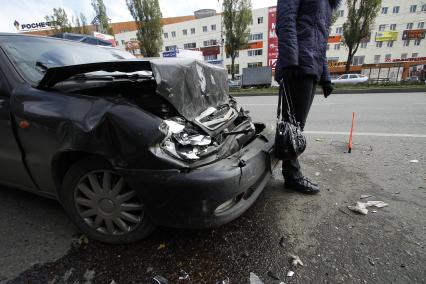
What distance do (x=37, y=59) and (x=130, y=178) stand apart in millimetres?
1586

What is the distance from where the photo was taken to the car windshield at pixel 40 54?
2.12 metres

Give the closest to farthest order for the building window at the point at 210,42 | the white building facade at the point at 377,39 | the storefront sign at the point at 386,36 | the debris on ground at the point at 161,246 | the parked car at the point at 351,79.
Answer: the debris on ground at the point at 161,246, the parked car at the point at 351,79, the white building facade at the point at 377,39, the storefront sign at the point at 386,36, the building window at the point at 210,42

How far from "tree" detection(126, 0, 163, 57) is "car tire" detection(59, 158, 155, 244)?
29.4m

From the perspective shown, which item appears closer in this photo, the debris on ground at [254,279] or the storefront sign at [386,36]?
the debris on ground at [254,279]

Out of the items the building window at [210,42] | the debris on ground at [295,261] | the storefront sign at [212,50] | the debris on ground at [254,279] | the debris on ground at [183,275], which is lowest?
the debris on ground at [295,261]

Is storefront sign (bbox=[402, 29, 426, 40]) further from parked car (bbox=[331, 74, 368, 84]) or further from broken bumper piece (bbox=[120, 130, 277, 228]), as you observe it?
broken bumper piece (bbox=[120, 130, 277, 228])

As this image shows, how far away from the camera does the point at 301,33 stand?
232 cm

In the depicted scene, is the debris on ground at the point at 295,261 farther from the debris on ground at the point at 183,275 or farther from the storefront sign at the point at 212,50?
the storefront sign at the point at 212,50

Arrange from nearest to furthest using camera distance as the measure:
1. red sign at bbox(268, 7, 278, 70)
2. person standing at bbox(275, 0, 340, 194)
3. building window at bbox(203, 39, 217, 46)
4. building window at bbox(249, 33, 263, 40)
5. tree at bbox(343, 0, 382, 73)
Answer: person standing at bbox(275, 0, 340, 194) → tree at bbox(343, 0, 382, 73) → red sign at bbox(268, 7, 278, 70) → building window at bbox(249, 33, 263, 40) → building window at bbox(203, 39, 217, 46)

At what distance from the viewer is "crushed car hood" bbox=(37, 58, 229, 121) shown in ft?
5.41

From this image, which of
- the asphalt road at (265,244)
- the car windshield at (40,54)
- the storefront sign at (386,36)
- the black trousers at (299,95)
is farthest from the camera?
the storefront sign at (386,36)

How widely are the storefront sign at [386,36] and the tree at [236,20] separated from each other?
2720cm

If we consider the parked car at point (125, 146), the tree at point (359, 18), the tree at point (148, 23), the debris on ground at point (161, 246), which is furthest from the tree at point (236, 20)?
the debris on ground at point (161, 246)

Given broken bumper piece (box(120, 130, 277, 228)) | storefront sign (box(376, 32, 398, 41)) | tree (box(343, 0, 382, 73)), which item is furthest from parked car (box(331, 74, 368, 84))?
broken bumper piece (box(120, 130, 277, 228))
